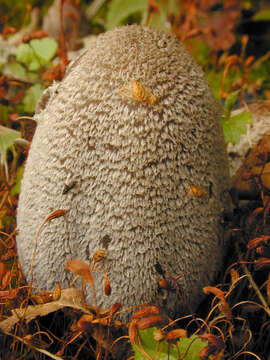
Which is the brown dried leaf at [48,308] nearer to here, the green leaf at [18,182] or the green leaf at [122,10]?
the green leaf at [18,182]

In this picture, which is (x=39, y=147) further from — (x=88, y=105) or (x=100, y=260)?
(x=100, y=260)

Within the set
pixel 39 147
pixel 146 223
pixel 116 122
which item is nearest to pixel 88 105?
pixel 116 122

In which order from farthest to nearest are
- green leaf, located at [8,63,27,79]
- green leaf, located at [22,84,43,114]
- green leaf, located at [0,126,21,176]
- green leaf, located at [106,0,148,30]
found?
green leaf, located at [106,0,148,30] < green leaf, located at [8,63,27,79] < green leaf, located at [22,84,43,114] < green leaf, located at [0,126,21,176]

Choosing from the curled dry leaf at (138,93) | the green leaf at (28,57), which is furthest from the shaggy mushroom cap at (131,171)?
the green leaf at (28,57)

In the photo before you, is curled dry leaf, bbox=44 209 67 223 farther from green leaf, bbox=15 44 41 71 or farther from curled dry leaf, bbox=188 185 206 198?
green leaf, bbox=15 44 41 71

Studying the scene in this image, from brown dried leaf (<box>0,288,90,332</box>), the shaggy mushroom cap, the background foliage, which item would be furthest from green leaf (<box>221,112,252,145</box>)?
brown dried leaf (<box>0,288,90,332</box>)

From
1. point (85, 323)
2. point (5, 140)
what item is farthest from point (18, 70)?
point (85, 323)
